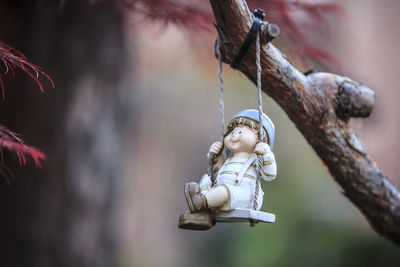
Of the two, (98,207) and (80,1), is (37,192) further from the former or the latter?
(80,1)

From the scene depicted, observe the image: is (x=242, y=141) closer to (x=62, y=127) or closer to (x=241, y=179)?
(x=241, y=179)

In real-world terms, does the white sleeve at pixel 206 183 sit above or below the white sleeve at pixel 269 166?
below

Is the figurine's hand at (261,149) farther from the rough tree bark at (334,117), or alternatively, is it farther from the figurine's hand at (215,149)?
the rough tree bark at (334,117)

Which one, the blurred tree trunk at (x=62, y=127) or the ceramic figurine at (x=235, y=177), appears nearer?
the ceramic figurine at (x=235, y=177)

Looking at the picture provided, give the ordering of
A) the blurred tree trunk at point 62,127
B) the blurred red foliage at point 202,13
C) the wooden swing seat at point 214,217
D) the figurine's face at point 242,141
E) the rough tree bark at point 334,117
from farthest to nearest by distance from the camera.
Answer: the blurred tree trunk at point 62,127, the blurred red foliage at point 202,13, the rough tree bark at point 334,117, the figurine's face at point 242,141, the wooden swing seat at point 214,217

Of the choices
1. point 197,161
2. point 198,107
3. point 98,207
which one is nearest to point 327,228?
point 197,161

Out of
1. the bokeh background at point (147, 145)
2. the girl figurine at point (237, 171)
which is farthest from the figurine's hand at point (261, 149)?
the bokeh background at point (147, 145)

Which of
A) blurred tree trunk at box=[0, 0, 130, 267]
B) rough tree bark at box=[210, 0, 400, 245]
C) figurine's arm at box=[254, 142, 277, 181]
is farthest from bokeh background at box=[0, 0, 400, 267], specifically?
figurine's arm at box=[254, 142, 277, 181]

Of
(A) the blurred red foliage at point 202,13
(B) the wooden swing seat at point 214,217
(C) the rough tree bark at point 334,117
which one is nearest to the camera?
(B) the wooden swing seat at point 214,217

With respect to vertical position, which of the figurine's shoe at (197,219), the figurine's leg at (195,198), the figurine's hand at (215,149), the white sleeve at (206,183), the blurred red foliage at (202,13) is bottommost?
the figurine's shoe at (197,219)
